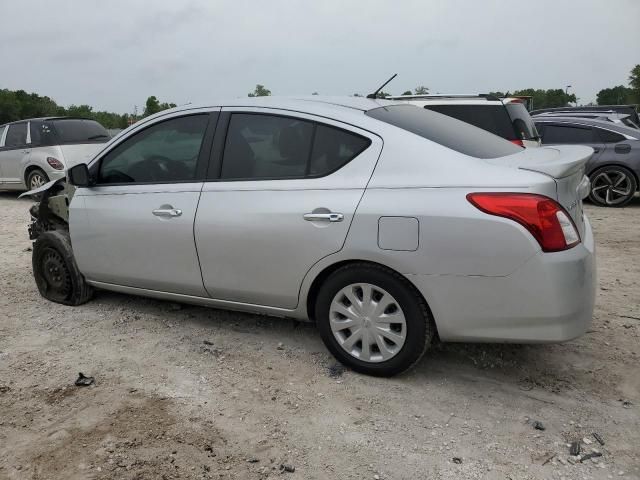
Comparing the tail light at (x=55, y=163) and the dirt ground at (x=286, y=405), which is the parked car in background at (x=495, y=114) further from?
the tail light at (x=55, y=163)

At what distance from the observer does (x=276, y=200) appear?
345 cm

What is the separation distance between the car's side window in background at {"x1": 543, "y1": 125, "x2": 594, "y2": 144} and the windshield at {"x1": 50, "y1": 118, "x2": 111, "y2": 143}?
8.49m

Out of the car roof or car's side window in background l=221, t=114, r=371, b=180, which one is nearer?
car's side window in background l=221, t=114, r=371, b=180

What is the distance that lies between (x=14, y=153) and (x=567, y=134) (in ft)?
34.2

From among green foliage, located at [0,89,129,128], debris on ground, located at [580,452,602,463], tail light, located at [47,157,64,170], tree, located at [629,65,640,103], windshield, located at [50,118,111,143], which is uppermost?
tree, located at [629,65,640,103]

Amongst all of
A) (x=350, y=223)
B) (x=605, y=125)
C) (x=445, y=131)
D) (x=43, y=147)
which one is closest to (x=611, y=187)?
(x=605, y=125)

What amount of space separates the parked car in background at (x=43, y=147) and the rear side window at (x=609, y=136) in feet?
29.4

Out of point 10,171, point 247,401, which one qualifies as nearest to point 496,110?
point 247,401

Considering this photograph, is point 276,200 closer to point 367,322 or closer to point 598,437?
point 367,322

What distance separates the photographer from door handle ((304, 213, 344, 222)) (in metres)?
3.21

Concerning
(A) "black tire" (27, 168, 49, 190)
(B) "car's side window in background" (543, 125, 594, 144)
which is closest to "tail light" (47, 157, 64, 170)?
(A) "black tire" (27, 168, 49, 190)

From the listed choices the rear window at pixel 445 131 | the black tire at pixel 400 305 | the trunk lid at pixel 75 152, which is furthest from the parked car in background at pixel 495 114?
the trunk lid at pixel 75 152

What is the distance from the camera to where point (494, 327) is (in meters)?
2.98

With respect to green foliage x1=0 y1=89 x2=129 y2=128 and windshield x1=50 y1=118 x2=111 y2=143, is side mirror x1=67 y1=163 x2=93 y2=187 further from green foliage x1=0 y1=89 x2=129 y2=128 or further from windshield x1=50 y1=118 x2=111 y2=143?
green foliage x1=0 y1=89 x2=129 y2=128
